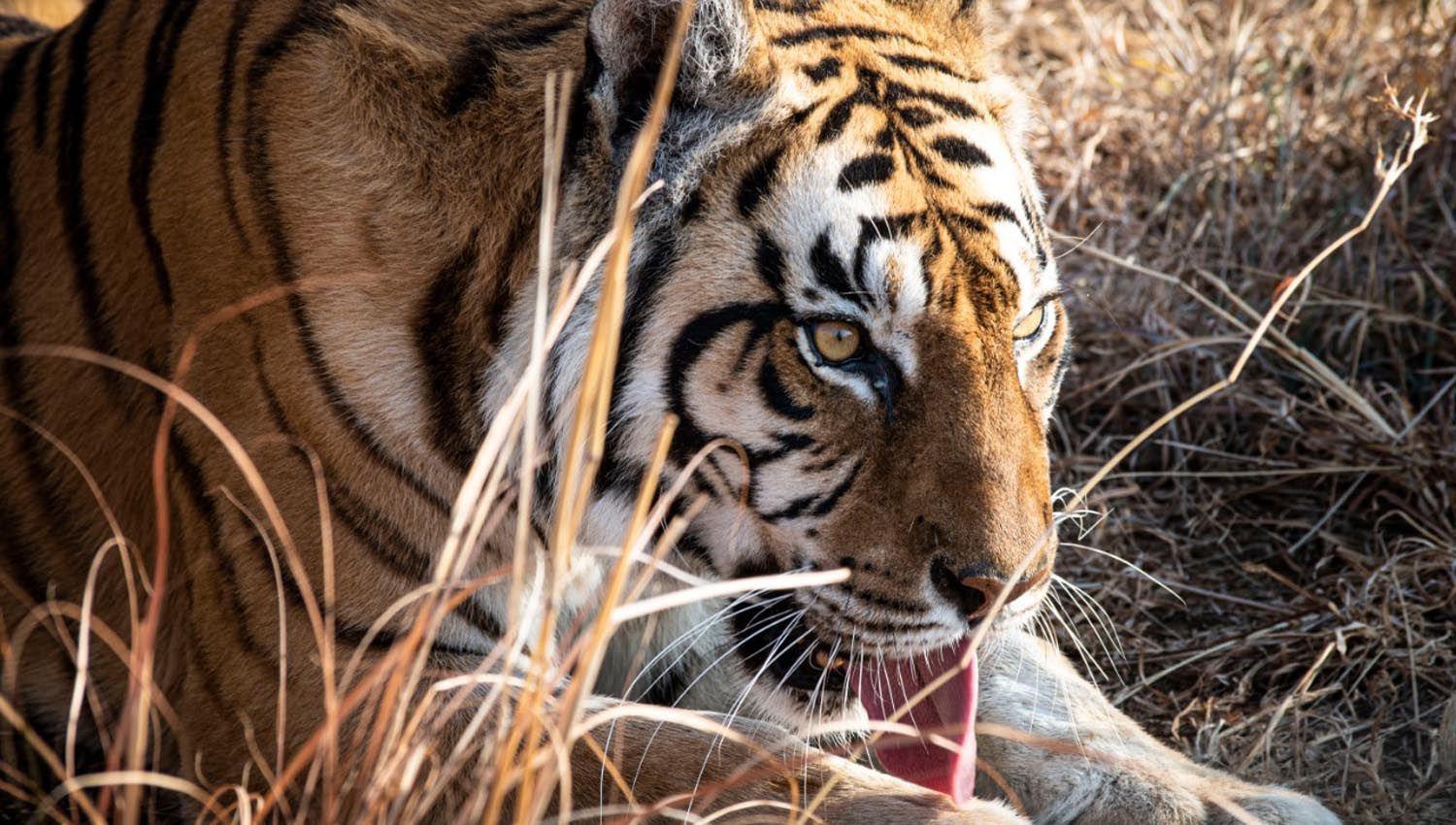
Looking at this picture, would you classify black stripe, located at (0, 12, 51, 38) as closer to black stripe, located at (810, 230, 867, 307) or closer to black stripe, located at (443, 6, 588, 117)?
black stripe, located at (443, 6, 588, 117)

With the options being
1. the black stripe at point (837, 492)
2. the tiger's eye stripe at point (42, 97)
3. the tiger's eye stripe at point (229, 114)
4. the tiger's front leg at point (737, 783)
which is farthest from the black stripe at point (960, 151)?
the tiger's eye stripe at point (42, 97)

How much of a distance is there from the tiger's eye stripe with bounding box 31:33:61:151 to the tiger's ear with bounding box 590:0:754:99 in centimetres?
83

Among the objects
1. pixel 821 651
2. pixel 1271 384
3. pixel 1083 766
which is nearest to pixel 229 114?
pixel 821 651

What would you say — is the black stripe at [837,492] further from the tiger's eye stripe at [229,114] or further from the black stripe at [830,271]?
the tiger's eye stripe at [229,114]

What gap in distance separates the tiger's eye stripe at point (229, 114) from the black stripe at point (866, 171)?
24.4 inches

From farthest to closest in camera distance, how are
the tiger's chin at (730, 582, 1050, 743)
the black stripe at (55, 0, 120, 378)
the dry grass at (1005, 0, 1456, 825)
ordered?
the dry grass at (1005, 0, 1456, 825) → the black stripe at (55, 0, 120, 378) → the tiger's chin at (730, 582, 1050, 743)

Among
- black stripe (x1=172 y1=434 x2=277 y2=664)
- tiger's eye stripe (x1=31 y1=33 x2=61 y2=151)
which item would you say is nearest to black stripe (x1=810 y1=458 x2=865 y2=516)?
black stripe (x1=172 y1=434 x2=277 y2=664)

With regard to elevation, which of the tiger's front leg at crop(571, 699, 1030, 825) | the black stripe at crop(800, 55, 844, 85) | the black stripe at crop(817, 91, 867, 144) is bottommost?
the tiger's front leg at crop(571, 699, 1030, 825)

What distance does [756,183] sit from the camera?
155 centimetres

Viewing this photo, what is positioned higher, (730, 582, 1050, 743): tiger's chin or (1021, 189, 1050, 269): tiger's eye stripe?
(1021, 189, 1050, 269): tiger's eye stripe

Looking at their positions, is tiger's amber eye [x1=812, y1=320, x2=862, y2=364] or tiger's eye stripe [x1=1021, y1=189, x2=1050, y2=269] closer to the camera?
tiger's amber eye [x1=812, y1=320, x2=862, y2=364]

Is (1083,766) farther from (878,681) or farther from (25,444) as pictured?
(25,444)

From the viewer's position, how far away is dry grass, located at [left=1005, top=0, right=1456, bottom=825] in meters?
2.07

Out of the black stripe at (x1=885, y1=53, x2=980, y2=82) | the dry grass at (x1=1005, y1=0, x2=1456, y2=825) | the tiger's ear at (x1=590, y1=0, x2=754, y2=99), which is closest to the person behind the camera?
the tiger's ear at (x1=590, y1=0, x2=754, y2=99)
